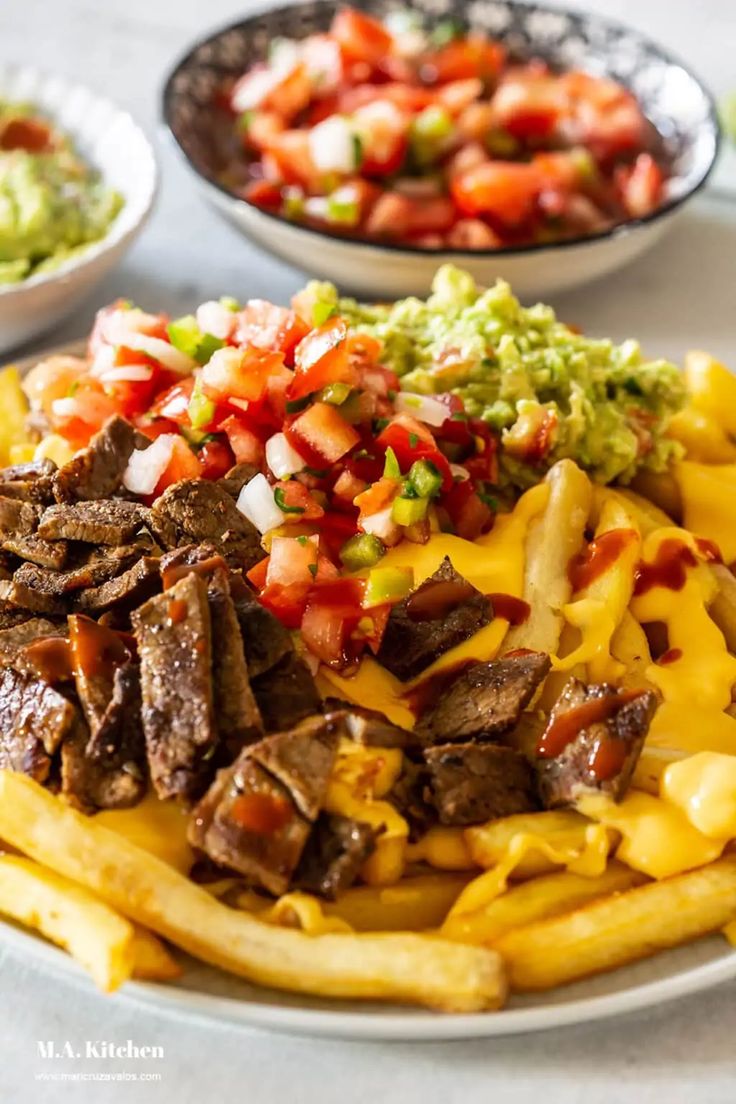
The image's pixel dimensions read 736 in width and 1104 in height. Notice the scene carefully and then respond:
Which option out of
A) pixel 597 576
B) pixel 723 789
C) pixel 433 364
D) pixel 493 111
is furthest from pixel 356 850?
pixel 493 111

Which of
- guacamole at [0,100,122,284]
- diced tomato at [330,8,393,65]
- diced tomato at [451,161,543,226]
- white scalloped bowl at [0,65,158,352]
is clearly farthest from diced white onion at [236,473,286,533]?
diced tomato at [330,8,393,65]

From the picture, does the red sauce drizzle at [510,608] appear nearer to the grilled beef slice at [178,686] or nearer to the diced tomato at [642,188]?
the grilled beef slice at [178,686]

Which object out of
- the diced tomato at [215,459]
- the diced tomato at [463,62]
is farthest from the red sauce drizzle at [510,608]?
the diced tomato at [463,62]

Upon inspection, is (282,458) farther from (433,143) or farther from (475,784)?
(433,143)

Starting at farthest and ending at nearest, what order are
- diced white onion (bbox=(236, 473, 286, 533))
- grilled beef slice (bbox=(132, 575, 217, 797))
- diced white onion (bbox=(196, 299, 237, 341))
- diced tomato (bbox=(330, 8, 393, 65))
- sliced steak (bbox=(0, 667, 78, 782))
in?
diced tomato (bbox=(330, 8, 393, 65)) < diced white onion (bbox=(196, 299, 237, 341)) < diced white onion (bbox=(236, 473, 286, 533)) < sliced steak (bbox=(0, 667, 78, 782)) < grilled beef slice (bbox=(132, 575, 217, 797))

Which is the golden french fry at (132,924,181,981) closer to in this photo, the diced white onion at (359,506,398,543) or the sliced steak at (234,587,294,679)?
the sliced steak at (234,587,294,679)
